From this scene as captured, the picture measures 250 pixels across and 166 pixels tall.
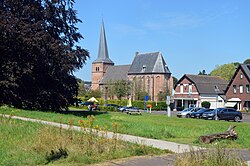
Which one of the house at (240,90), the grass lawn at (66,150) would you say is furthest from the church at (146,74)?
Answer: the grass lawn at (66,150)

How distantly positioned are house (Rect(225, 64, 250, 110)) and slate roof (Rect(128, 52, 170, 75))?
151 ft

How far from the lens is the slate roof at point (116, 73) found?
5204 inches

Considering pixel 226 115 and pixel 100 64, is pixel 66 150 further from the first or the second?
pixel 100 64

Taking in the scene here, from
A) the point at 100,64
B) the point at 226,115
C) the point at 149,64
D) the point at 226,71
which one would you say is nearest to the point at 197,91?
the point at 226,71

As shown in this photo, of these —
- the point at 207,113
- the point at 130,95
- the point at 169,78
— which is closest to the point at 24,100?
the point at 207,113

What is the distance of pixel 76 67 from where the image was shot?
41.4m

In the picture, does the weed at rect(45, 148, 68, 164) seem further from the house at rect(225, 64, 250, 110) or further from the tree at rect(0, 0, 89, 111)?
the house at rect(225, 64, 250, 110)

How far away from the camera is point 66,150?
11.5 metres

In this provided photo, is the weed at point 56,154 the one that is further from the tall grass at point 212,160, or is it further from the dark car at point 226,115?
the dark car at point 226,115

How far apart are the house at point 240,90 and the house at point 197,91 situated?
6.83 m

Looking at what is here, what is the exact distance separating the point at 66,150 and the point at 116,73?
124m

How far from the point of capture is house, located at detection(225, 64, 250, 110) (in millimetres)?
71438

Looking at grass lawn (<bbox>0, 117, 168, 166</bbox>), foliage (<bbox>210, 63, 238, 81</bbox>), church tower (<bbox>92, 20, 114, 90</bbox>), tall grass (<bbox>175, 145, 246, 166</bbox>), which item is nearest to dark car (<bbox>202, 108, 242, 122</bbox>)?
grass lawn (<bbox>0, 117, 168, 166</bbox>)

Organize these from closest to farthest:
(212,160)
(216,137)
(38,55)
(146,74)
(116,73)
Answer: (212,160) → (216,137) → (38,55) → (146,74) → (116,73)
